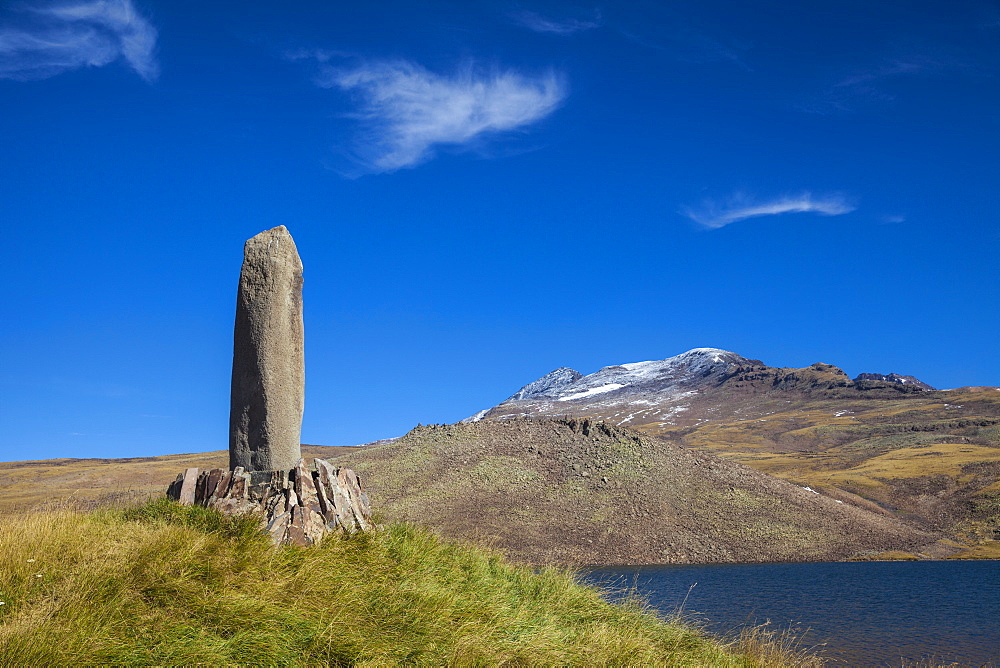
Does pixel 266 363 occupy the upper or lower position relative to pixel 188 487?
upper

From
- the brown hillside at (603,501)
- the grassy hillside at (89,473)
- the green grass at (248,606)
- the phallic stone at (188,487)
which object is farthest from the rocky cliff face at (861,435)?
the green grass at (248,606)

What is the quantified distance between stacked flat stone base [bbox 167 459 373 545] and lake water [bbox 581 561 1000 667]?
499 cm

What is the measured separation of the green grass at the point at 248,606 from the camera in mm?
5781

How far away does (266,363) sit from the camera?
12492mm

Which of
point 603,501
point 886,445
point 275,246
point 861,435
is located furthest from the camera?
point 861,435

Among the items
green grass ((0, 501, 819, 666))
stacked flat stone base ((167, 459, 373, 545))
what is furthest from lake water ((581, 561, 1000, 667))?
stacked flat stone base ((167, 459, 373, 545))

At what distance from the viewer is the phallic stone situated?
427 inches

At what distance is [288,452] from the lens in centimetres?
1259

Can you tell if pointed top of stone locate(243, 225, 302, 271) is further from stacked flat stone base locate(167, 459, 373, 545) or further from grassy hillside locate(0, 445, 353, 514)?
grassy hillside locate(0, 445, 353, 514)

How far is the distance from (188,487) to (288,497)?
1.69 meters

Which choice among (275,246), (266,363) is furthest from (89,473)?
(275,246)

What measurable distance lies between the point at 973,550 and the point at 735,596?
3002 cm

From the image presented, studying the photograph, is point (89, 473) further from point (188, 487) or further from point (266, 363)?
point (188, 487)

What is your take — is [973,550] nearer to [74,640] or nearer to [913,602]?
[913,602]
